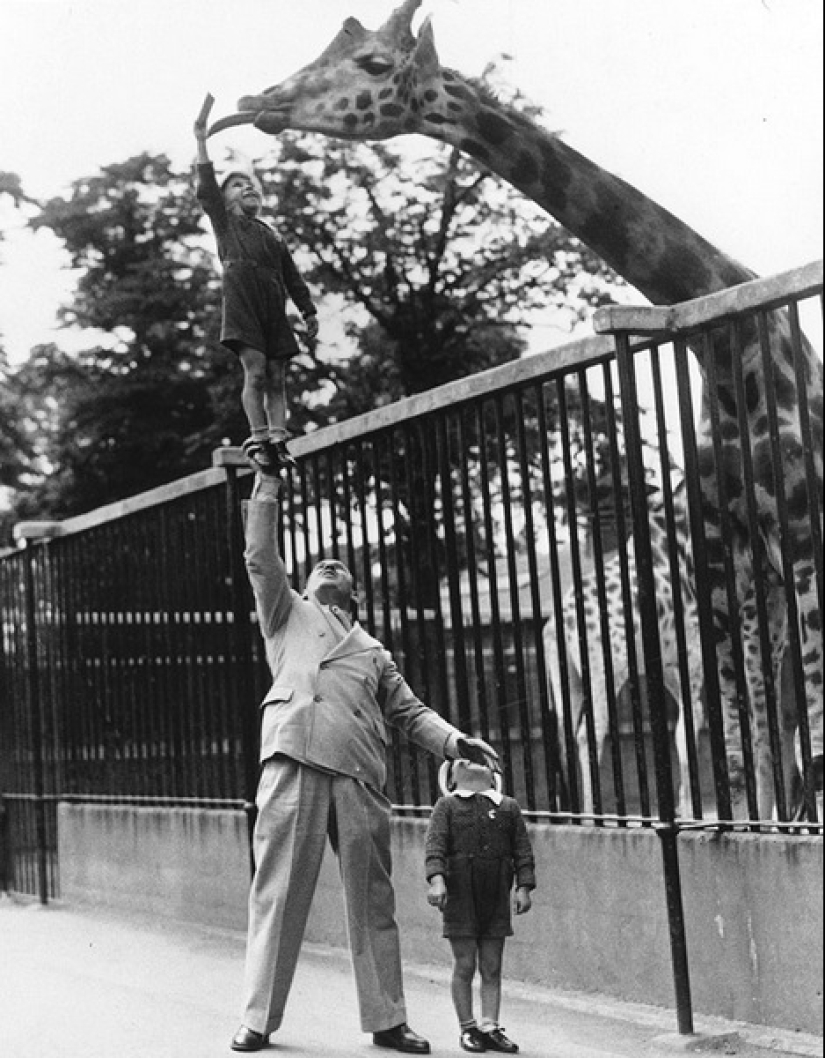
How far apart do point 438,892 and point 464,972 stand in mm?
318

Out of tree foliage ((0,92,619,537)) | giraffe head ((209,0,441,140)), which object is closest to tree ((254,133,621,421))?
tree foliage ((0,92,619,537))

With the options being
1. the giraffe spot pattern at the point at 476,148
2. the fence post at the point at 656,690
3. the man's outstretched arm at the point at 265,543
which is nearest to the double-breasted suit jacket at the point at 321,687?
the man's outstretched arm at the point at 265,543

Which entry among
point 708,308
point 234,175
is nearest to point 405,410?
point 234,175

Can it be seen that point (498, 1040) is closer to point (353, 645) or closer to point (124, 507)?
point (353, 645)

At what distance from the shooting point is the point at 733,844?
630cm

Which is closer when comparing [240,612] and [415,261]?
[240,612]

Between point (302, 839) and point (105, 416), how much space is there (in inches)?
877

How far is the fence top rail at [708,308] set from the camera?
5949mm

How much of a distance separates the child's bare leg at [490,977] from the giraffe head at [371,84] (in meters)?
4.34

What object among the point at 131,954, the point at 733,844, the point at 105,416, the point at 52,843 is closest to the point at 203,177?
the point at 733,844

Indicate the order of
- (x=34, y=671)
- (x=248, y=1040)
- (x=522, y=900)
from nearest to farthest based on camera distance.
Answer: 1. (x=522, y=900)
2. (x=248, y=1040)
3. (x=34, y=671)

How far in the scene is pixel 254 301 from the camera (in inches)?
259

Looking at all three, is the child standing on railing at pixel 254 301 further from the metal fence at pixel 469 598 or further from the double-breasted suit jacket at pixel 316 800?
the metal fence at pixel 469 598

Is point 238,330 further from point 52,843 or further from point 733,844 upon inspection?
point 52,843
